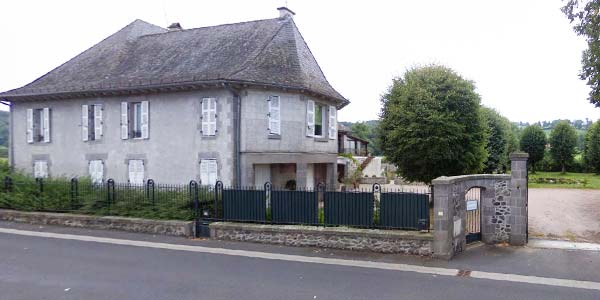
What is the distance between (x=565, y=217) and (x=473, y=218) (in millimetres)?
6947

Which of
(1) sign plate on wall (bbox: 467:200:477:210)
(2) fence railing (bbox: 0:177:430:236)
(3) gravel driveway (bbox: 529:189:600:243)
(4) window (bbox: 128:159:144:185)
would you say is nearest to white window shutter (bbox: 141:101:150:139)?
(4) window (bbox: 128:159:144:185)

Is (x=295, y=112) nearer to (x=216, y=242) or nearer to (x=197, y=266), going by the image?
(x=216, y=242)

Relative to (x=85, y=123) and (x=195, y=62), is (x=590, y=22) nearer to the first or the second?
(x=195, y=62)

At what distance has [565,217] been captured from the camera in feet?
56.4

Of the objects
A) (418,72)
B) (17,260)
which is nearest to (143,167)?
(17,260)

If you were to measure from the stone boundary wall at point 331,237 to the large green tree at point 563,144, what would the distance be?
51.6 m

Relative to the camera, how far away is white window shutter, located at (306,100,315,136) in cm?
1910

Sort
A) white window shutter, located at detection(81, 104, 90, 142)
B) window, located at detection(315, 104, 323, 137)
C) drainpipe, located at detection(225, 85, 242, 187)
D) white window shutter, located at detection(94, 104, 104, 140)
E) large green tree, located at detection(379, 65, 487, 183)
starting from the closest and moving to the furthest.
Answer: drainpipe, located at detection(225, 85, 242, 187)
large green tree, located at detection(379, 65, 487, 183)
white window shutter, located at detection(94, 104, 104, 140)
white window shutter, located at detection(81, 104, 90, 142)
window, located at detection(315, 104, 323, 137)

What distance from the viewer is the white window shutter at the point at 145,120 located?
18.7 meters

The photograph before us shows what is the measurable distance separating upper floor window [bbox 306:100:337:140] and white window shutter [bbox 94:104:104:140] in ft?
30.8

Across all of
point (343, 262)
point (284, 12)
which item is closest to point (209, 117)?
point (284, 12)

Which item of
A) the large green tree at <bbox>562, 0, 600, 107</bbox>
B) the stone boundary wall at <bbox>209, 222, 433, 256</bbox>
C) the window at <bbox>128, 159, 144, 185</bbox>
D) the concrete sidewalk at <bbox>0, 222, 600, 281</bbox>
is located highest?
the large green tree at <bbox>562, 0, 600, 107</bbox>

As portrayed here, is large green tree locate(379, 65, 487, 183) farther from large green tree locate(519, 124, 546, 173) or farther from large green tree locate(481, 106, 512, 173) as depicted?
large green tree locate(519, 124, 546, 173)

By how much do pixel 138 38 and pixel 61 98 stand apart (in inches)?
207
